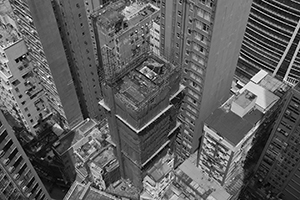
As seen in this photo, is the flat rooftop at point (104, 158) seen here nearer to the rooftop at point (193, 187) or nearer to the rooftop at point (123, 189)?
the rooftop at point (123, 189)

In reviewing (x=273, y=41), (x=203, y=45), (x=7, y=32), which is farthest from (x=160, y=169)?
(x=273, y=41)

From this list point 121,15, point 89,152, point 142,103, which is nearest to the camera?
point 142,103

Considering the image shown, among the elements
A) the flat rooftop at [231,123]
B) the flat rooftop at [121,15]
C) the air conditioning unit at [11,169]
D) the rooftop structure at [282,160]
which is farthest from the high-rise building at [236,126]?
the air conditioning unit at [11,169]

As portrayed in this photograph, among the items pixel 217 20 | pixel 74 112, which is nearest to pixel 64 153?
pixel 74 112

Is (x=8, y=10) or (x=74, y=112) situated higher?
(x=8, y=10)

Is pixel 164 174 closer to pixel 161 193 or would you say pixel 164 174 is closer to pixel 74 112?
pixel 161 193

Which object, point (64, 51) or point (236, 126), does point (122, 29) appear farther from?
point (236, 126)
